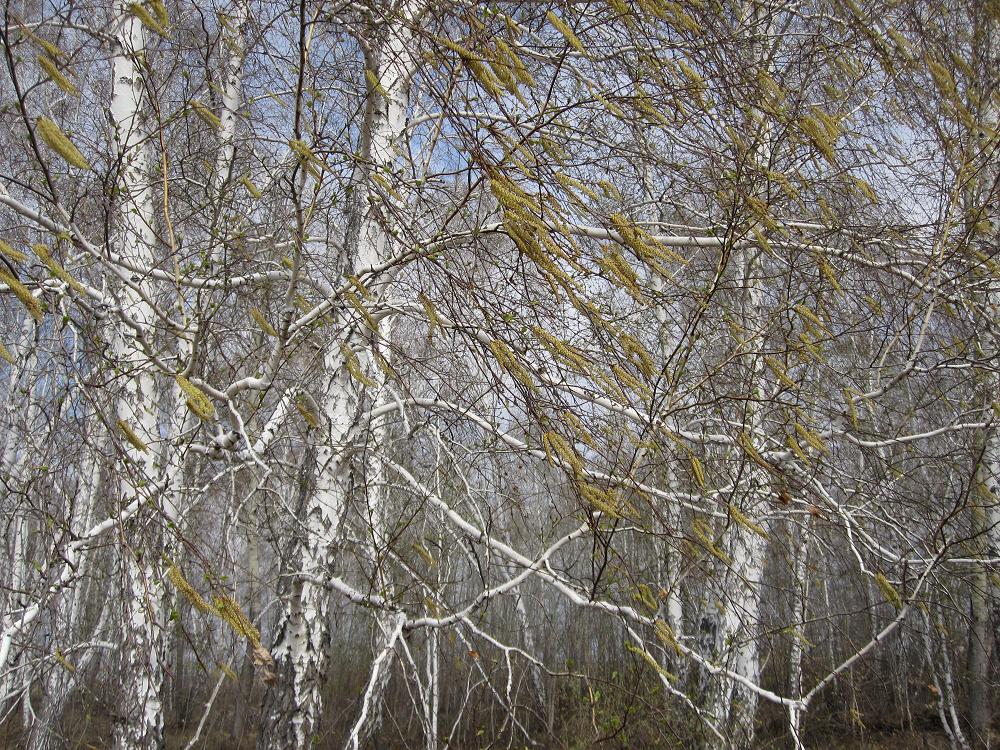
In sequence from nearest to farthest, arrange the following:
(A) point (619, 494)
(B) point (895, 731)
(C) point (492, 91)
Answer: (C) point (492, 91) < (A) point (619, 494) < (B) point (895, 731)

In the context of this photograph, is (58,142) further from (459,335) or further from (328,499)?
(328,499)

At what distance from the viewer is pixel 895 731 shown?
853cm

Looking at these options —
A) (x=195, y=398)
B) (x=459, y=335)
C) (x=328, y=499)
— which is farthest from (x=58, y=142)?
(x=328, y=499)

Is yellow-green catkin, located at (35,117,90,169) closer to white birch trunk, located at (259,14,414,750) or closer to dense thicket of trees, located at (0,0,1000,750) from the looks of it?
dense thicket of trees, located at (0,0,1000,750)

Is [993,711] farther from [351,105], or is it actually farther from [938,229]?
[351,105]

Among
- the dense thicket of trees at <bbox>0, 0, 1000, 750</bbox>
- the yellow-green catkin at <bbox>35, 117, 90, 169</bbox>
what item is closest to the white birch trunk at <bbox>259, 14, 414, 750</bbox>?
the dense thicket of trees at <bbox>0, 0, 1000, 750</bbox>

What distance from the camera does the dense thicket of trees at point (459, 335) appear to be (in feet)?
5.95

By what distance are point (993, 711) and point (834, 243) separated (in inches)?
269

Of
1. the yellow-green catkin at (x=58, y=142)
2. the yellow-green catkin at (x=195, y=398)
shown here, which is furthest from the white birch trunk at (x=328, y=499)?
the yellow-green catkin at (x=58, y=142)

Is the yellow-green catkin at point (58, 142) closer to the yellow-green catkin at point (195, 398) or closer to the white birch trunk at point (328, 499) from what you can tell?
the yellow-green catkin at point (195, 398)

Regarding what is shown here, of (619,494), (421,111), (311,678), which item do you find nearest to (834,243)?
(421,111)

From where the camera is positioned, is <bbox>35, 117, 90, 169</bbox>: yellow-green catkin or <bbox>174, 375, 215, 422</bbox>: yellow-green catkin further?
<bbox>174, 375, 215, 422</bbox>: yellow-green catkin

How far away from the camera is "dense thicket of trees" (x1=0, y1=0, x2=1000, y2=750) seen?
181 centimetres

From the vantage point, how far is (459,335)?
8.77 ft
